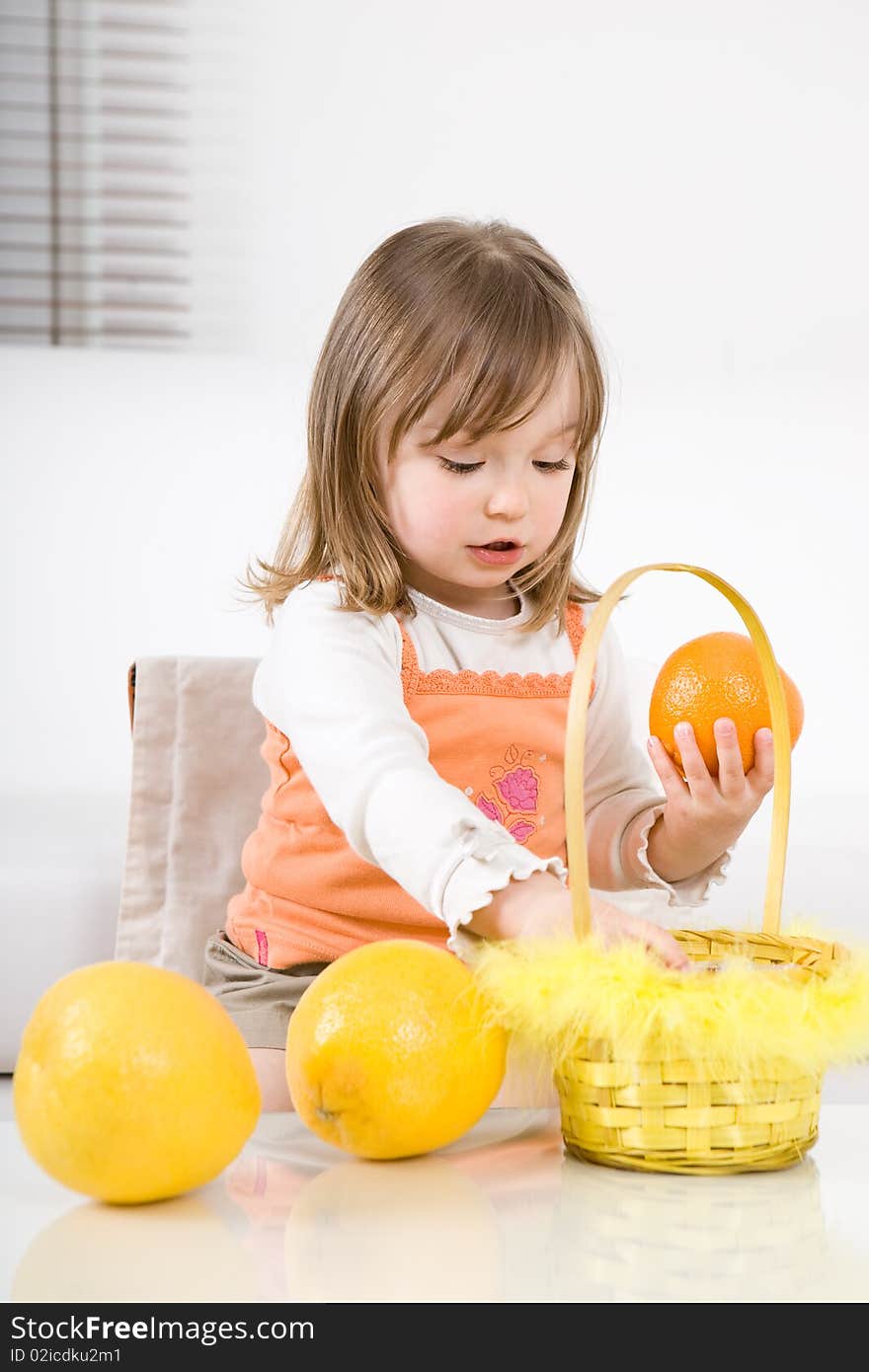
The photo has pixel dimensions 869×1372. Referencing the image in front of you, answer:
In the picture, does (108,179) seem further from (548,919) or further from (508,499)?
(548,919)

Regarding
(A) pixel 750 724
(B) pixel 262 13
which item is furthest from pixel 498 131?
(A) pixel 750 724

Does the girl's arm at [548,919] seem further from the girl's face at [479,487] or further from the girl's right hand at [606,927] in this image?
the girl's face at [479,487]

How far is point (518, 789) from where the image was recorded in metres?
1.24

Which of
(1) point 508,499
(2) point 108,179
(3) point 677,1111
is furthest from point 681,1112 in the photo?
(2) point 108,179

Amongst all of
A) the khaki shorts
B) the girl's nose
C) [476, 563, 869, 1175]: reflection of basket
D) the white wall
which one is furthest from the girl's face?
the white wall

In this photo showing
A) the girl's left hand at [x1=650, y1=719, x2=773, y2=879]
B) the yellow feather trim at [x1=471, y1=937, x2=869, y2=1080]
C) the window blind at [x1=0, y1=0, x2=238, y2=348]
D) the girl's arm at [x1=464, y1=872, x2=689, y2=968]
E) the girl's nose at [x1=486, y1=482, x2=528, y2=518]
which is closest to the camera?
the yellow feather trim at [x1=471, y1=937, x2=869, y2=1080]

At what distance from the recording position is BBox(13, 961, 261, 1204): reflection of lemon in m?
0.55

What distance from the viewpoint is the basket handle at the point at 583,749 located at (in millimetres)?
679

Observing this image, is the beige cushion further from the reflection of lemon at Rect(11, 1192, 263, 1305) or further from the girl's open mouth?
the reflection of lemon at Rect(11, 1192, 263, 1305)

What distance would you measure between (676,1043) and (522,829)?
2.10 feet

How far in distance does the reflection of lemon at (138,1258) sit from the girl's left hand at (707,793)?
1.63 ft

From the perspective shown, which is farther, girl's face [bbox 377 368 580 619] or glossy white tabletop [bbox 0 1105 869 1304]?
girl's face [bbox 377 368 580 619]

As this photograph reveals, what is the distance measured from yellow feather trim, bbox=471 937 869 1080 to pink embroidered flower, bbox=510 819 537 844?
59 centimetres

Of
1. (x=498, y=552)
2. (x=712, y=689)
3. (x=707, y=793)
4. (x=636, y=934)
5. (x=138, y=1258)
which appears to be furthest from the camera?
(x=498, y=552)
